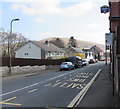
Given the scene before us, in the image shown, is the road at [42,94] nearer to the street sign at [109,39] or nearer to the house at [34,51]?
the street sign at [109,39]

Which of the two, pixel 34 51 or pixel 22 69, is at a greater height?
pixel 34 51

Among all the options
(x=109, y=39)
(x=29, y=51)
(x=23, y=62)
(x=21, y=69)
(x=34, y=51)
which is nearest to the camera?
(x=109, y=39)

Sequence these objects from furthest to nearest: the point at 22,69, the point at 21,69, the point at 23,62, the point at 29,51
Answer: the point at 29,51, the point at 23,62, the point at 22,69, the point at 21,69

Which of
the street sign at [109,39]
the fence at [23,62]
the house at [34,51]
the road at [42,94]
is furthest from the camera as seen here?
the house at [34,51]

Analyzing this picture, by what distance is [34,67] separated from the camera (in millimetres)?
32719

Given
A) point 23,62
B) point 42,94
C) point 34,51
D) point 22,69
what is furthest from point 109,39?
point 34,51

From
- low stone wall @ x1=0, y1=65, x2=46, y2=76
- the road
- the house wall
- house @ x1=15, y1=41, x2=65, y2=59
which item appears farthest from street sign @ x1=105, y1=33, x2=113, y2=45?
the house wall

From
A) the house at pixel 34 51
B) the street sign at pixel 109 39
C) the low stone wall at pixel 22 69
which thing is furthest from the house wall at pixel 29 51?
the street sign at pixel 109 39

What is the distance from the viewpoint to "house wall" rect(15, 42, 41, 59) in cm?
6775

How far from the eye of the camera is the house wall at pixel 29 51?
67750mm

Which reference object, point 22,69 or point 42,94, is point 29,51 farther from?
point 42,94

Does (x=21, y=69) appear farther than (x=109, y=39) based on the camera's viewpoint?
Yes

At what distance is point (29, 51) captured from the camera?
69.0m

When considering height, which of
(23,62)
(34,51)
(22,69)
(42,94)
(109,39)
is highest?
(34,51)
